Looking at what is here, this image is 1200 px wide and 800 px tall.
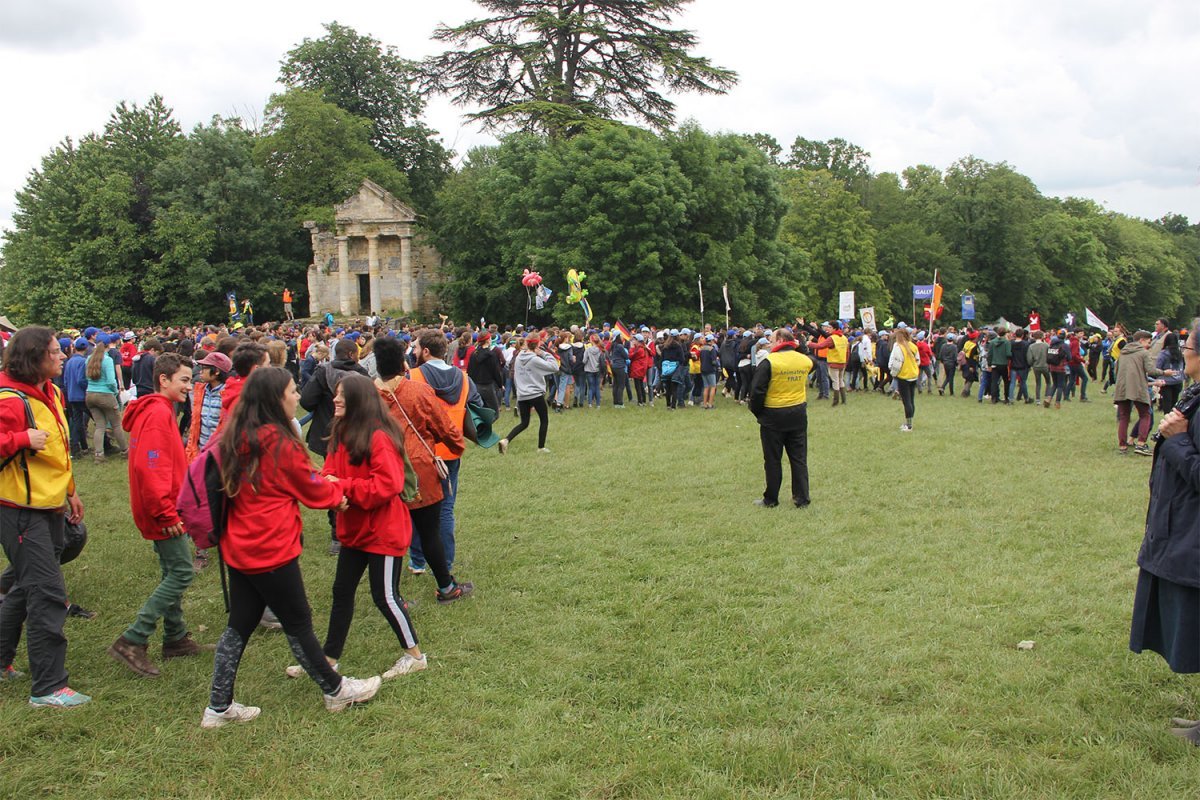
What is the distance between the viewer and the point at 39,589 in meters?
4.59

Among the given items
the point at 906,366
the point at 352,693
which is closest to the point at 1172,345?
the point at 906,366

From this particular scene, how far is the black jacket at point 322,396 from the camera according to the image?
23.5 feet

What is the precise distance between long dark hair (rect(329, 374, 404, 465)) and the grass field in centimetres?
139

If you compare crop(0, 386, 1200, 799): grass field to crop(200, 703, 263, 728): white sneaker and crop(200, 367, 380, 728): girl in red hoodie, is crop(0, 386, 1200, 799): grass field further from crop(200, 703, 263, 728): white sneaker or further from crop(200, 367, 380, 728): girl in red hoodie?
crop(200, 367, 380, 728): girl in red hoodie

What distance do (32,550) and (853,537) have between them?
6326 millimetres

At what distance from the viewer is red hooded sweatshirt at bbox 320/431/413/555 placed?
469 centimetres

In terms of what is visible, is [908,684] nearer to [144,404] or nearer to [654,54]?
[144,404]

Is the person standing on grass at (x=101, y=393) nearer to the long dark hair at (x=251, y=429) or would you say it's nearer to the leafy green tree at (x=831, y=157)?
the long dark hair at (x=251, y=429)

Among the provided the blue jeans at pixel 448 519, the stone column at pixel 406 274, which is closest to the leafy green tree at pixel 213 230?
the stone column at pixel 406 274

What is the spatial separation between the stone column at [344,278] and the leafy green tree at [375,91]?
7809 mm

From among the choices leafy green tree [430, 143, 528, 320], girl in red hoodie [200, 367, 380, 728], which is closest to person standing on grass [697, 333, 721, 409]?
girl in red hoodie [200, 367, 380, 728]

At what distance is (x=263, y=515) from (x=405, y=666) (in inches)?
55.1

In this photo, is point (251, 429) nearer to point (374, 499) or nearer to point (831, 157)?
point (374, 499)

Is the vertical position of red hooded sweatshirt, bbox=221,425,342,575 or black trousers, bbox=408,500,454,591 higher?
red hooded sweatshirt, bbox=221,425,342,575
